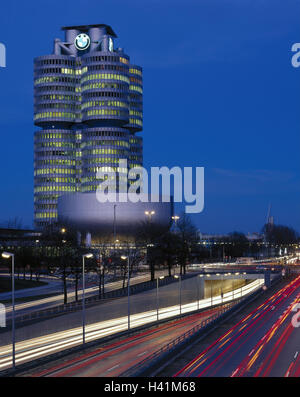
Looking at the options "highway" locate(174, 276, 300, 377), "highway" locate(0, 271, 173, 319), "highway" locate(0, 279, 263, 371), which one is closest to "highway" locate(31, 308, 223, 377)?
"highway" locate(0, 279, 263, 371)

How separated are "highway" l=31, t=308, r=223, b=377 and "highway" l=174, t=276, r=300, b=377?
4.75 m

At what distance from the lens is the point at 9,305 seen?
9644cm

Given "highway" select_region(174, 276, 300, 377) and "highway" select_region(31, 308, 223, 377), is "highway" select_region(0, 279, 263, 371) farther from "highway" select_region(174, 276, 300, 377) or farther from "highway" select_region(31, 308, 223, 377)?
"highway" select_region(174, 276, 300, 377)

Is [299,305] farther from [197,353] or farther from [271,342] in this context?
[197,353]

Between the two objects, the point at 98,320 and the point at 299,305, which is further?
the point at 299,305

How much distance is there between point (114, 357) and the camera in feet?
172

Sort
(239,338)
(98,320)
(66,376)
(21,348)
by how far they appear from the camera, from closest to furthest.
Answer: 1. (66,376)
2. (21,348)
3. (239,338)
4. (98,320)

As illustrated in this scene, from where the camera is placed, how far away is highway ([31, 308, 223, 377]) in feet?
153

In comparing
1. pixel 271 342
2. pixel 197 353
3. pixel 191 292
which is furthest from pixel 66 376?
pixel 191 292

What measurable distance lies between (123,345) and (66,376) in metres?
13.9

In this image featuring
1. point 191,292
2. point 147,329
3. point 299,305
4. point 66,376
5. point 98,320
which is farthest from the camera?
point 191,292

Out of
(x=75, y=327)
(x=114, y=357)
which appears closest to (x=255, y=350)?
(x=114, y=357)

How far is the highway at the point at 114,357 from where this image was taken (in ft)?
153

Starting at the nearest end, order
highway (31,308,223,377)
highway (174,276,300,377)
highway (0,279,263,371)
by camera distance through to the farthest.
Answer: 1. highway (31,308,223,377)
2. highway (174,276,300,377)
3. highway (0,279,263,371)
